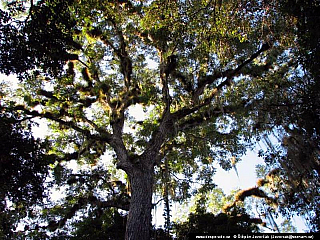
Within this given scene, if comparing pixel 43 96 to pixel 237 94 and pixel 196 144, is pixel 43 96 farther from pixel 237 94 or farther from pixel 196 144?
pixel 237 94

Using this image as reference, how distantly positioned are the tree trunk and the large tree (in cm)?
3

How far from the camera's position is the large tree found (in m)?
6.20

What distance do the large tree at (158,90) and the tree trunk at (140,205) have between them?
3 cm

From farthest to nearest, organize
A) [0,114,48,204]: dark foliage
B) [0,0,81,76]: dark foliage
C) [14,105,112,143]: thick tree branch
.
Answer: [14,105,112,143]: thick tree branch → [0,114,48,204]: dark foliage → [0,0,81,76]: dark foliage

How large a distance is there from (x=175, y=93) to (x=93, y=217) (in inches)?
210

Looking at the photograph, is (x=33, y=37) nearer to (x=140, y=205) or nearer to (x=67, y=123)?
(x=67, y=123)

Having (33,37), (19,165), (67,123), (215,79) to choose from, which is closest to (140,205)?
(19,165)

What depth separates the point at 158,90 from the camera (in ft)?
29.8

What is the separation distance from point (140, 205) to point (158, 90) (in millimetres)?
4160

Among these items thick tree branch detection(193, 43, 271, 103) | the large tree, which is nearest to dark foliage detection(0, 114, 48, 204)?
the large tree

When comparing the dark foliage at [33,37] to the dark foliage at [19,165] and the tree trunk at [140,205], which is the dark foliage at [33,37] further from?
the tree trunk at [140,205]

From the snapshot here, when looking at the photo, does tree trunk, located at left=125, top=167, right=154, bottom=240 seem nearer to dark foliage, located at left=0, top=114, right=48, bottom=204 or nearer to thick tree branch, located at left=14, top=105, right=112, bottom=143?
thick tree branch, located at left=14, top=105, right=112, bottom=143

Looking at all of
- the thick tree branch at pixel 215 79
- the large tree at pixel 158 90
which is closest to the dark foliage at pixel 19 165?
the large tree at pixel 158 90

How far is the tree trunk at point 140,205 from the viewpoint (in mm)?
6004
